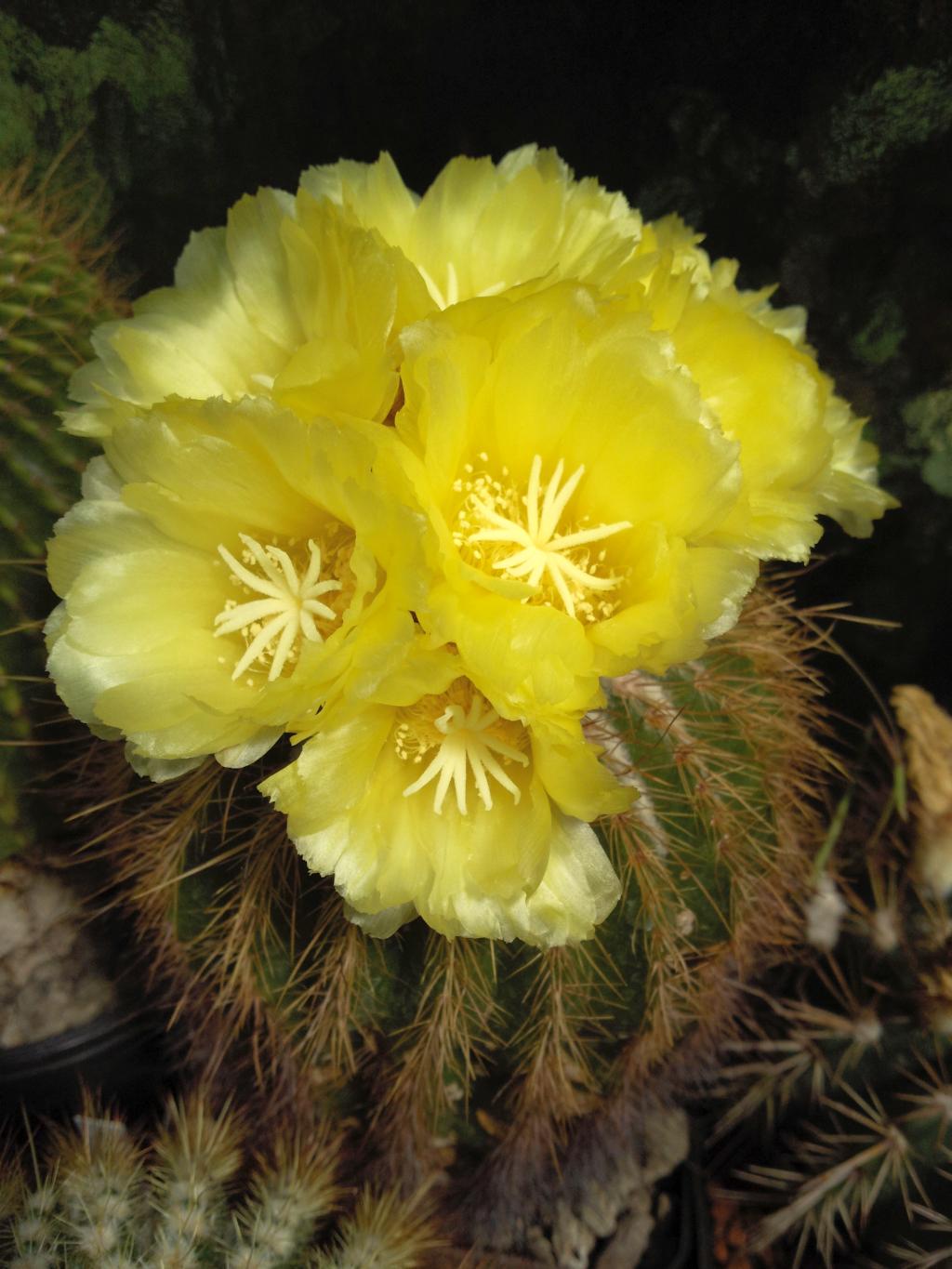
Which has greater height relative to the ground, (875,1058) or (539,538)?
(539,538)

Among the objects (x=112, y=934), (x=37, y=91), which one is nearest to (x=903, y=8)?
(x=37, y=91)

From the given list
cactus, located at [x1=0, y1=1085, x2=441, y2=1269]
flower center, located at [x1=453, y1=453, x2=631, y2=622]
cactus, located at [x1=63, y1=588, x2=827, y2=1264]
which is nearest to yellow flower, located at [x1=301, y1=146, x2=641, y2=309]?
flower center, located at [x1=453, y1=453, x2=631, y2=622]

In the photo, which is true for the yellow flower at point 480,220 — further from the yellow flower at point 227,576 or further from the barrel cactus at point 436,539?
the yellow flower at point 227,576

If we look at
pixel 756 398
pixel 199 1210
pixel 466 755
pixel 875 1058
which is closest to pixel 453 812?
pixel 466 755

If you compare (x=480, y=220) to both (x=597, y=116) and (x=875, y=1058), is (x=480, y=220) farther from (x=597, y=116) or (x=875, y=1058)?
(x=875, y=1058)

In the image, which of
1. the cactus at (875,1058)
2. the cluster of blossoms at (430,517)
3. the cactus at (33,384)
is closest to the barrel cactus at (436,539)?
the cluster of blossoms at (430,517)

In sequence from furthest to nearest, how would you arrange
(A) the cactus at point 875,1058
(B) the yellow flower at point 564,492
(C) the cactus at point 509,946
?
(A) the cactus at point 875,1058
(C) the cactus at point 509,946
(B) the yellow flower at point 564,492

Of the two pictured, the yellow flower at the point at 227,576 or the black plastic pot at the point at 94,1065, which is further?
the black plastic pot at the point at 94,1065
